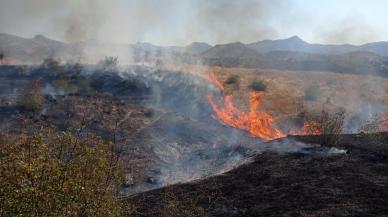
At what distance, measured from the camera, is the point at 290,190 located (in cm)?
2364

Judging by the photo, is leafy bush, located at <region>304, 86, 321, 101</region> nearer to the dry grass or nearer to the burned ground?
the dry grass

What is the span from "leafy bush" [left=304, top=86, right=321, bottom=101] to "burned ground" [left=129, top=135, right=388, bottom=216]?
30.5m

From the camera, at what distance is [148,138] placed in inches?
1660

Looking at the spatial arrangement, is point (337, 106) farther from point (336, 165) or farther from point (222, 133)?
point (336, 165)

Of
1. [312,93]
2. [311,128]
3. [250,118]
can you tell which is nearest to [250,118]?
[250,118]

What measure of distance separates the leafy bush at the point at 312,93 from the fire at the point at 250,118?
7169 mm

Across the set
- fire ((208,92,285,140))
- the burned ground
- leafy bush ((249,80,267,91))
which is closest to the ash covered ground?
the burned ground

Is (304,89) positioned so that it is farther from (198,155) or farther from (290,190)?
(290,190)

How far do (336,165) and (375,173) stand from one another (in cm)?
251

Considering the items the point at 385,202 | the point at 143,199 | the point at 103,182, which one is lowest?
the point at 143,199

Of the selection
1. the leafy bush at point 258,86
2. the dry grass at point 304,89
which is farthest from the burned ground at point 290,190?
the leafy bush at point 258,86

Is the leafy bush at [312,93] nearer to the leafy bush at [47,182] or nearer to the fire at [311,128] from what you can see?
the fire at [311,128]

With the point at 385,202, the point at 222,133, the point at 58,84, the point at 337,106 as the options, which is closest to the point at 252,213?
the point at 385,202

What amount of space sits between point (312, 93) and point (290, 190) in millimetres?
40565
